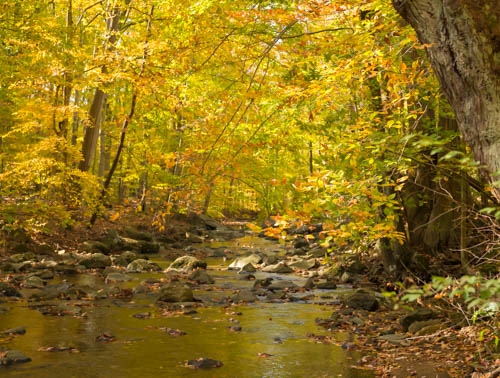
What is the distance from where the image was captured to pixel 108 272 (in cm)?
1382

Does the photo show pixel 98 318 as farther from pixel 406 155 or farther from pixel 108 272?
pixel 406 155

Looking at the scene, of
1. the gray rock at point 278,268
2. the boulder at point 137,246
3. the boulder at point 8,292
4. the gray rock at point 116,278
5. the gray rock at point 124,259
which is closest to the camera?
the boulder at point 8,292

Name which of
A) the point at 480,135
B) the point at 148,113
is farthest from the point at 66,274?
the point at 480,135

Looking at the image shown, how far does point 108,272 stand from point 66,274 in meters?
1.00

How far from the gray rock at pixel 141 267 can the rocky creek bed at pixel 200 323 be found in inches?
1.1

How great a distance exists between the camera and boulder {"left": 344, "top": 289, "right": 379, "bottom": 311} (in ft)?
33.7

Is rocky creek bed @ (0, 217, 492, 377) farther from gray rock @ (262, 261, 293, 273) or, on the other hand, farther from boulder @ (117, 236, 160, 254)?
boulder @ (117, 236, 160, 254)

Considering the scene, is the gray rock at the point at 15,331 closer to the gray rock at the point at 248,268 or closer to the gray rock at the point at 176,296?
the gray rock at the point at 176,296

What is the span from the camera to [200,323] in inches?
360

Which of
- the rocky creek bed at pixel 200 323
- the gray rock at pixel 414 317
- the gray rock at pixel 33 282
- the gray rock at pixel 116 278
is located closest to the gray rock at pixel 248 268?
the rocky creek bed at pixel 200 323

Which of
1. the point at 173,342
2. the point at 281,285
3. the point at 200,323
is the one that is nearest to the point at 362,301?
the point at 281,285

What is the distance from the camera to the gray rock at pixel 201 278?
13296 mm

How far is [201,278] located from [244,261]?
326 centimetres

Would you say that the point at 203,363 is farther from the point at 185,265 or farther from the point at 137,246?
the point at 137,246
